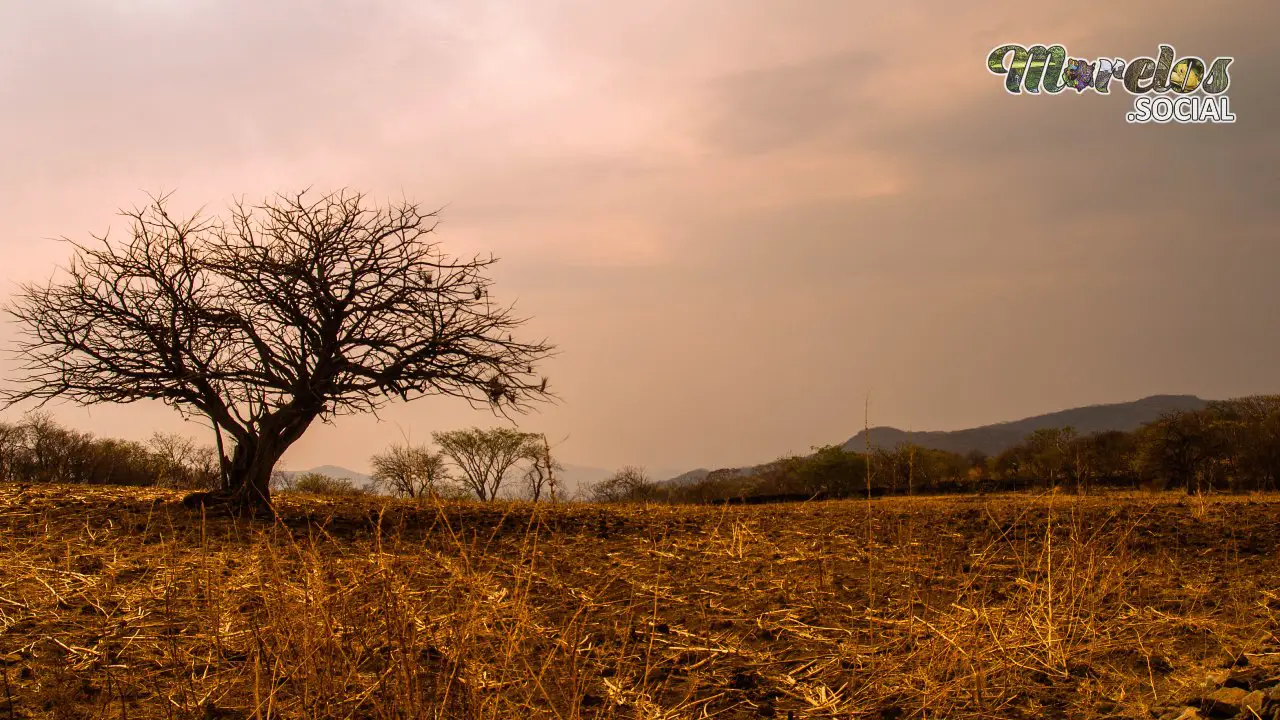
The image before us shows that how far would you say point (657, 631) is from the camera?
4.66 metres

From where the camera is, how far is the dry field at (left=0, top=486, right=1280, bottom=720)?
367 cm

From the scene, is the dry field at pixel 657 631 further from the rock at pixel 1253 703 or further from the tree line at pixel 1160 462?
the tree line at pixel 1160 462

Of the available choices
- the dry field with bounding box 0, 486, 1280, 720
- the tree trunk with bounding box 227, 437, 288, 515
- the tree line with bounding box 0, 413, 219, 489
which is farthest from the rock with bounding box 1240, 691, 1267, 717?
the tree line with bounding box 0, 413, 219, 489

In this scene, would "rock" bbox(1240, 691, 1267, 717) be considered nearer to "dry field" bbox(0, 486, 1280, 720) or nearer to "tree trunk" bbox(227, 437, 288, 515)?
"dry field" bbox(0, 486, 1280, 720)

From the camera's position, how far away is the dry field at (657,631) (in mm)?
3668

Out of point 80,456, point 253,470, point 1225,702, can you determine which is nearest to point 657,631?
point 1225,702

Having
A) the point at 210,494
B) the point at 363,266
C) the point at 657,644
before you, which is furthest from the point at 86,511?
the point at 657,644

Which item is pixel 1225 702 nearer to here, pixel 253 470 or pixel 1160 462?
pixel 253 470

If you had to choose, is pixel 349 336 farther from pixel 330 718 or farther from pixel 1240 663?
pixel 1240 663

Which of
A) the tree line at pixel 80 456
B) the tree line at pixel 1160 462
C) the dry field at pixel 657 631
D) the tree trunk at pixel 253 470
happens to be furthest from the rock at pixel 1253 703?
the tree line at pixel 80 456

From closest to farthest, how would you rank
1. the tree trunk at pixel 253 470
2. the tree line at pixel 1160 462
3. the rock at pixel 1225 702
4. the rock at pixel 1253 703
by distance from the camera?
1. the rock at pixel 1253 703
2. the rock at pixel 1225 702
3. the tree trunk at pixel 253 470
4. the tree line at pixel 1160 462

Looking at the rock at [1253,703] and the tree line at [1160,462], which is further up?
the tree line at [1160,462]

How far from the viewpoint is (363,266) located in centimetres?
996

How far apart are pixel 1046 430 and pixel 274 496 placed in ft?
75.2
